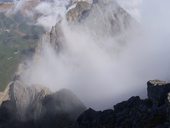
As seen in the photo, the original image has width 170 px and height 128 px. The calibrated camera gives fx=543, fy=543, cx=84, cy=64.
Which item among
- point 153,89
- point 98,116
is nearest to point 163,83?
point 153,89

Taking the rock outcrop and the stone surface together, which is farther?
the stone surface

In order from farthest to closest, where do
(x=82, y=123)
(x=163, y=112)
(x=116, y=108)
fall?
(x=82, y=123)
(x=116, y=108)
(x=163, y=112)

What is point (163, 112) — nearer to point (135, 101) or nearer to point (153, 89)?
point (153, 89)

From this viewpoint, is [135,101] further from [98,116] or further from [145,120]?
[145,120]

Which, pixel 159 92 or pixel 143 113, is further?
pixel 159 92

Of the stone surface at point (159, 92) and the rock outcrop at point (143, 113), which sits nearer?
the rock outcrop at point (143, 113)

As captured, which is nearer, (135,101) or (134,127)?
(134,127)

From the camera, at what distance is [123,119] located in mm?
138125

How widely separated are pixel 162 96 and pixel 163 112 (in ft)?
36.9

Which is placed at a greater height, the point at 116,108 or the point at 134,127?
the point at 116,108

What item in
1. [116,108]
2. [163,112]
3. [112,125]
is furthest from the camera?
[116,108]

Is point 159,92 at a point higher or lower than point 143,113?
higher

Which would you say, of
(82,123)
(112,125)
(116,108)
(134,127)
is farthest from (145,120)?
(82,123)

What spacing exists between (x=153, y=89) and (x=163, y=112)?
16.9m
